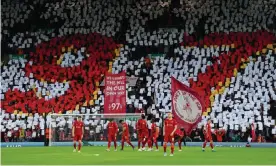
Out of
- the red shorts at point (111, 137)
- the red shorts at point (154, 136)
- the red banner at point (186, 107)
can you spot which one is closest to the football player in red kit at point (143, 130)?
the red shorts at point (154, 136)

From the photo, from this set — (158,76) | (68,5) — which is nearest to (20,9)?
(68,5)

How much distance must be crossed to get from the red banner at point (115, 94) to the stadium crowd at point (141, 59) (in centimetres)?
489

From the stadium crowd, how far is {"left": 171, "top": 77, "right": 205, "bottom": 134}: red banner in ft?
29.6

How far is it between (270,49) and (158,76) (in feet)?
25.7

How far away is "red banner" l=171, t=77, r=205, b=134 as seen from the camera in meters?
27.8

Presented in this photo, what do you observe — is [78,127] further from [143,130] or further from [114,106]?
[114,106]

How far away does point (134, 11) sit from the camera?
46.9 metres

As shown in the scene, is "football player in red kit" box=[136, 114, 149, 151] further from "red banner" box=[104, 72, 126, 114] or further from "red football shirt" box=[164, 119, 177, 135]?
"red football shirt" box=[164, 119, 177, 135]

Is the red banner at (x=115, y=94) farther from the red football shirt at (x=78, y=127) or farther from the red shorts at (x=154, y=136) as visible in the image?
the red football shirt at (x=78, y=127)

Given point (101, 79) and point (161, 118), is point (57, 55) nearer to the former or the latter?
point (101, 79)

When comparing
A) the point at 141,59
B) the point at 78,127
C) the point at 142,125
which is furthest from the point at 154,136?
the point at 141,59

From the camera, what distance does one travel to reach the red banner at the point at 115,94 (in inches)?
1273

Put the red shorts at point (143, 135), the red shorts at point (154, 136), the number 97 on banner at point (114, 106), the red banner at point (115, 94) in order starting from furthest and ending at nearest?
the number 97 on banner at point (114, 106)
the red banner at point (115, 94)
the red shorts at point (143, 135)
the red shorts at point (154, 136)

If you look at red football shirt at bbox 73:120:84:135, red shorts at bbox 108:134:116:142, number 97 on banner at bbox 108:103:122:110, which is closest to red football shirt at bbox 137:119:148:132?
red shorts at bbox 108:134:116:142
